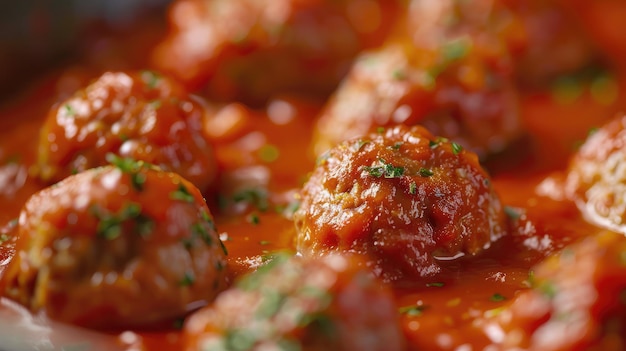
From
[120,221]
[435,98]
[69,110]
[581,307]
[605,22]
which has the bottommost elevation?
[581,307]

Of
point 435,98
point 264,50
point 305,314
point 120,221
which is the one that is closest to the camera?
point 305,314

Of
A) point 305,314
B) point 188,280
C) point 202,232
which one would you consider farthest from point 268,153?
point 305,314

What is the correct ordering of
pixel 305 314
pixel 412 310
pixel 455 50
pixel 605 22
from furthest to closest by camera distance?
pixel 605 22
pixel 455 50
pixel 412 310
pixel 305 314

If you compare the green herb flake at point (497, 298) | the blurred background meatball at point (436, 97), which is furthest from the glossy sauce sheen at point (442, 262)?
the blurred background meatball at point (436, 97)

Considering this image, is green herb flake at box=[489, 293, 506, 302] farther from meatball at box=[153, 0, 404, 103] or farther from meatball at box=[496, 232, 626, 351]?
meatball at box=[153, 0, 404, 103]

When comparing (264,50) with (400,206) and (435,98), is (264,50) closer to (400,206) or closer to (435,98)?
(435,98)

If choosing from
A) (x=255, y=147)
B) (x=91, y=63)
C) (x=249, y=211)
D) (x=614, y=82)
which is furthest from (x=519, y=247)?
(x=91, y=63)
